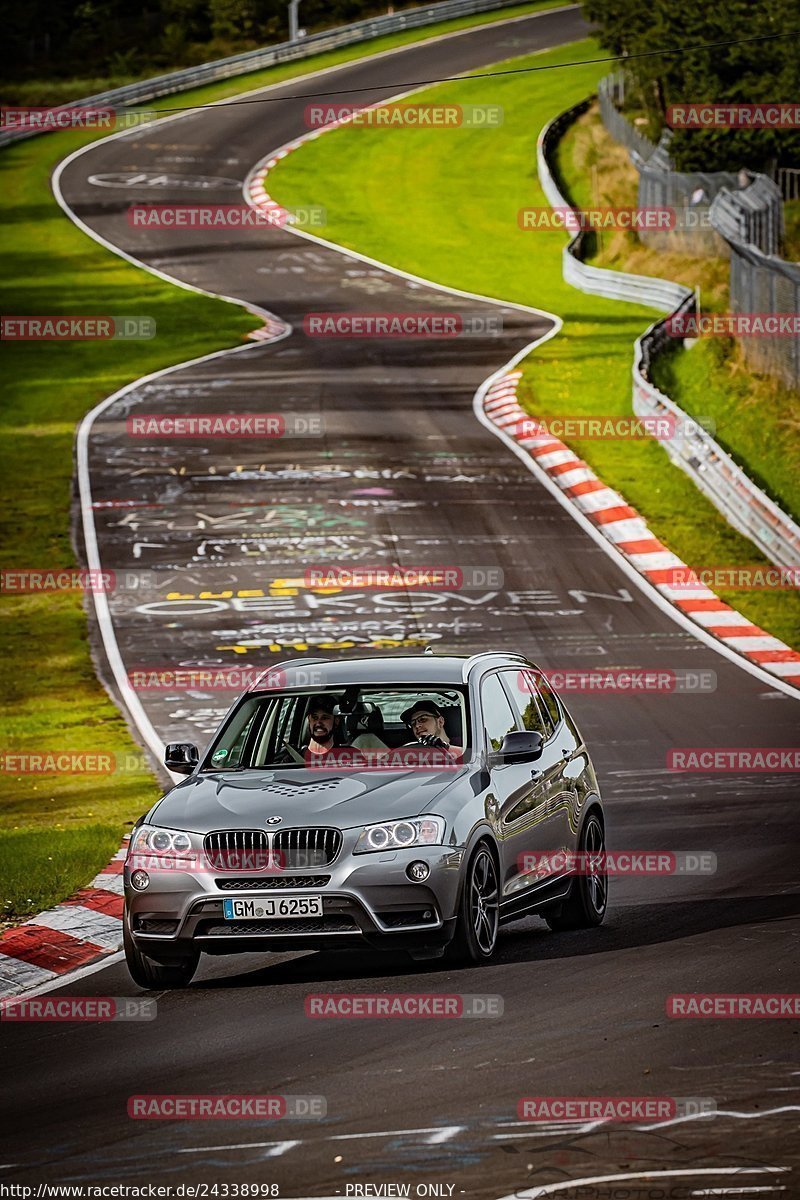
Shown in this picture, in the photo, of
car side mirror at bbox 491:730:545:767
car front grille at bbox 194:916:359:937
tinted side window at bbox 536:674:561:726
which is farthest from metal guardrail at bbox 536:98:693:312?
car front grille at bbox 194:916:359:937

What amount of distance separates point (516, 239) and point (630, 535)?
30.7 metres

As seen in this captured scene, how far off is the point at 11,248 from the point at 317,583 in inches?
1269

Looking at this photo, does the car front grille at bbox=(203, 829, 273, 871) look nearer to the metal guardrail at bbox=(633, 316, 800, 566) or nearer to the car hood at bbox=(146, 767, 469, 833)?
the car hood at bbox=(146, 767, 469, 833)

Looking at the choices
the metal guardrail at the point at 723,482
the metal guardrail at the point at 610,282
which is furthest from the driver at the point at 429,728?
the metal guardrail at the point at 610,282

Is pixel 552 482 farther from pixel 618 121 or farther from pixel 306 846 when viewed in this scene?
pixel 618 121

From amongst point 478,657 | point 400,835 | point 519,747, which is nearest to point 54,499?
point 478,657

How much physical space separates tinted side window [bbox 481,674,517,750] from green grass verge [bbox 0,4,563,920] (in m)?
3.26

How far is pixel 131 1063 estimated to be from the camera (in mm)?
8906

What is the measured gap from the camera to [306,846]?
33.5ft

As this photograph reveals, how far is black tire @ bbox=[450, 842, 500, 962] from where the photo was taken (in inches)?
407

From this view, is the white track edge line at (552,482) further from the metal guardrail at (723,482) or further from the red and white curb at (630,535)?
the metal guardrail at (723,482)

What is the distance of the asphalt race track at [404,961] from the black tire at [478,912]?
124mm

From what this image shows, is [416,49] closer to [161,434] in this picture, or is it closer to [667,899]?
[161,434]

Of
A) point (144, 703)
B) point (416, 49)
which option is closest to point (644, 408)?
point (144, 703)
